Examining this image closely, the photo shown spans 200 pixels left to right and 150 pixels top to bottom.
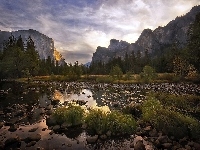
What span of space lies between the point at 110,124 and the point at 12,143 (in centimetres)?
818

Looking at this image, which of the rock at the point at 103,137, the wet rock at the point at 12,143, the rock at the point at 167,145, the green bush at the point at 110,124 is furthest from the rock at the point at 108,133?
the wet rock at the point at 12,143

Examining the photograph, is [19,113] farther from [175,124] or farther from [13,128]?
[175,124]

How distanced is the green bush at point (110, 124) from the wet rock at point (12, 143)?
614 cm

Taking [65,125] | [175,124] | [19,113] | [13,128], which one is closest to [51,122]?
[65,125]

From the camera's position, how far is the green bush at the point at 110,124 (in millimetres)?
19752

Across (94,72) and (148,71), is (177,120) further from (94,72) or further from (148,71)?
(94,72)

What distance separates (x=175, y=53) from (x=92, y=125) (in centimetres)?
8799

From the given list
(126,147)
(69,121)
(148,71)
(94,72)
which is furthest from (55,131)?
(94,72)

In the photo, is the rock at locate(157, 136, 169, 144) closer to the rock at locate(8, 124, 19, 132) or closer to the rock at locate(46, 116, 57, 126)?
the rock at locate(46, 116, 57, 126)

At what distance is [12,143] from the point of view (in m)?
17.2

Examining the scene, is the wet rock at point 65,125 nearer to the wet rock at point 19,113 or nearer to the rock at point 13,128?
the rock at point 13,128

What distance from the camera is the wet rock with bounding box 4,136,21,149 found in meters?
16.8

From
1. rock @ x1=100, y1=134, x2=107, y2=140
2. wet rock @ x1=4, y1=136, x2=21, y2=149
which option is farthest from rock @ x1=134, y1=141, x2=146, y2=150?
wet rock @ x1=4, y1=136, x2=21, y2=149

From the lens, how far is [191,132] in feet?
59.7
